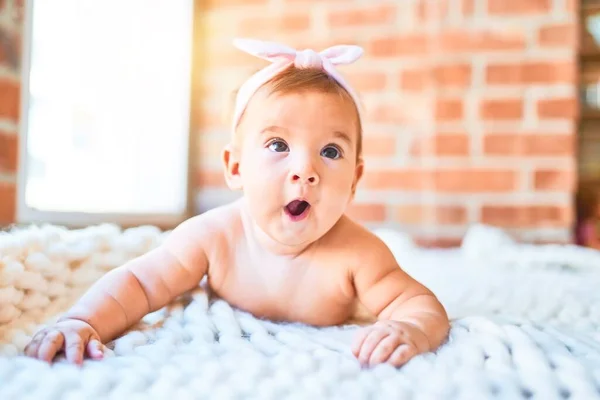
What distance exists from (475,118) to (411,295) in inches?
44.8

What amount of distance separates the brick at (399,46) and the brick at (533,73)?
7.6 inches

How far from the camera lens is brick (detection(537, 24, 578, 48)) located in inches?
66.2

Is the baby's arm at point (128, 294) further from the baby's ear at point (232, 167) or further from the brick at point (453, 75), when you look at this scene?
the brick at point (453, 75)

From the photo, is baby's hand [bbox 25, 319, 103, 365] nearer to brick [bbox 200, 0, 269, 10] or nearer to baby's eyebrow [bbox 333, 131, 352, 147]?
baby's eyebrow [bbox 333, 131, 352, 147]

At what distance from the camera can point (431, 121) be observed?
68.6 inches

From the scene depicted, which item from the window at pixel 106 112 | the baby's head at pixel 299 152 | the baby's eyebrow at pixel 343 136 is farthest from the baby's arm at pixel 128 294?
the window at pixel 106 112

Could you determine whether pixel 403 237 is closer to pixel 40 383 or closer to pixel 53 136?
pixel 53 136

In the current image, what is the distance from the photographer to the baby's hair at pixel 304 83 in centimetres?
68

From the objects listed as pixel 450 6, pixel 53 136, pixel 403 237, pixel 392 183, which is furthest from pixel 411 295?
pixel 450 6

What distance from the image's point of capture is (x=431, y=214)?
5.73 feet

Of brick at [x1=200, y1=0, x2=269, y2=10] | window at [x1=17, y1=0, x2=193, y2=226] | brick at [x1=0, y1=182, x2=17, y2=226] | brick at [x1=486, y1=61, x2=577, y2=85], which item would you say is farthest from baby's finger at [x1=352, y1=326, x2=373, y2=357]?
brick at [x1=200, y1=0, x2=269, y2=10]

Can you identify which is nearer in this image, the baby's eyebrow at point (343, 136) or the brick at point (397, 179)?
the baby's eyebrow at point (343, 136)

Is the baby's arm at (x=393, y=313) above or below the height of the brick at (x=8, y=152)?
below

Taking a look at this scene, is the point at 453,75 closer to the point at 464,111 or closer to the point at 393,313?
the point at 464,111
